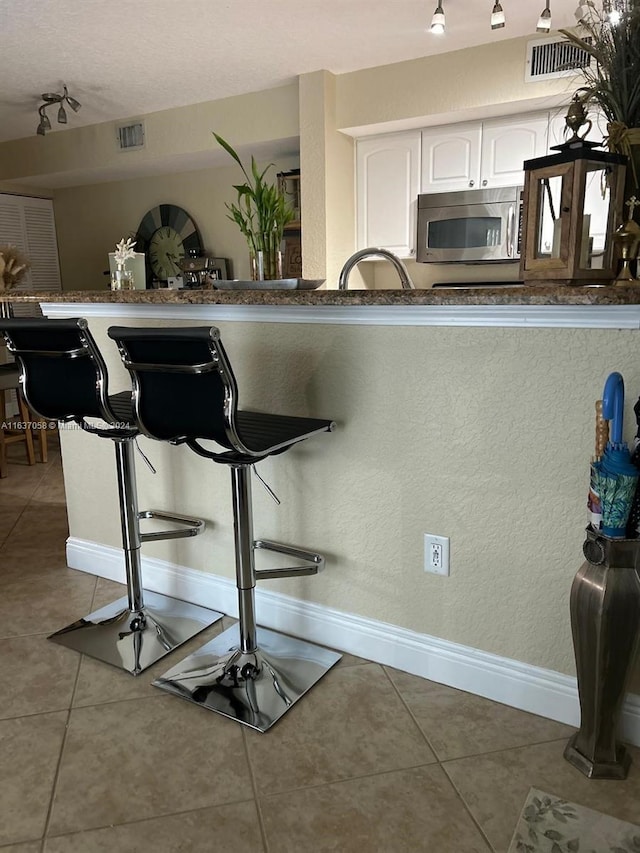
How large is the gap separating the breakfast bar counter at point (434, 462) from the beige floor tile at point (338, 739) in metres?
0.18

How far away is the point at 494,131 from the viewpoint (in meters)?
3.80

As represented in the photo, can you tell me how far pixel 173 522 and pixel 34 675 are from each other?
675mm

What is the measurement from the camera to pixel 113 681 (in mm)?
1952

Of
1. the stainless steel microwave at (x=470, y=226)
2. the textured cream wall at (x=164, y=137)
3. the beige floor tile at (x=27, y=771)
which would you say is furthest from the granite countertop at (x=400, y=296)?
the textured cream wall at (x=164, y=137)

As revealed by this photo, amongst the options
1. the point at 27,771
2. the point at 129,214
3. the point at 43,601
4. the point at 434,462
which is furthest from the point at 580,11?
the point at 129,214

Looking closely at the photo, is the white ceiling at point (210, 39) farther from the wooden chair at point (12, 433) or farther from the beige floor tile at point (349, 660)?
the beige floor tile at point (349, 660)

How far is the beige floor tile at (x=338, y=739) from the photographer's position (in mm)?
1575

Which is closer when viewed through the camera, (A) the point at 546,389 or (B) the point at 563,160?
(B) the point at 563,160

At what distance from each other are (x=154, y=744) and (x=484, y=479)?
1109 mm

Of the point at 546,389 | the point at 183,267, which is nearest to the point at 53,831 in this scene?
the point at 546,389

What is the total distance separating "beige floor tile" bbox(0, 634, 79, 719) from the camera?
1.84 metres

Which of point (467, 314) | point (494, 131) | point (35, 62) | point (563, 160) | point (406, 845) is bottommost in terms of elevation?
point (406, 845)

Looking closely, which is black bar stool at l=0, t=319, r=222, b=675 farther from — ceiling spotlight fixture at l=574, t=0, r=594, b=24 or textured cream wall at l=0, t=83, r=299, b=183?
textured cream wall at l=0, t=83, r=299, b=183

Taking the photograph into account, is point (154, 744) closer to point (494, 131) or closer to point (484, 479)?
point (484, 479)
